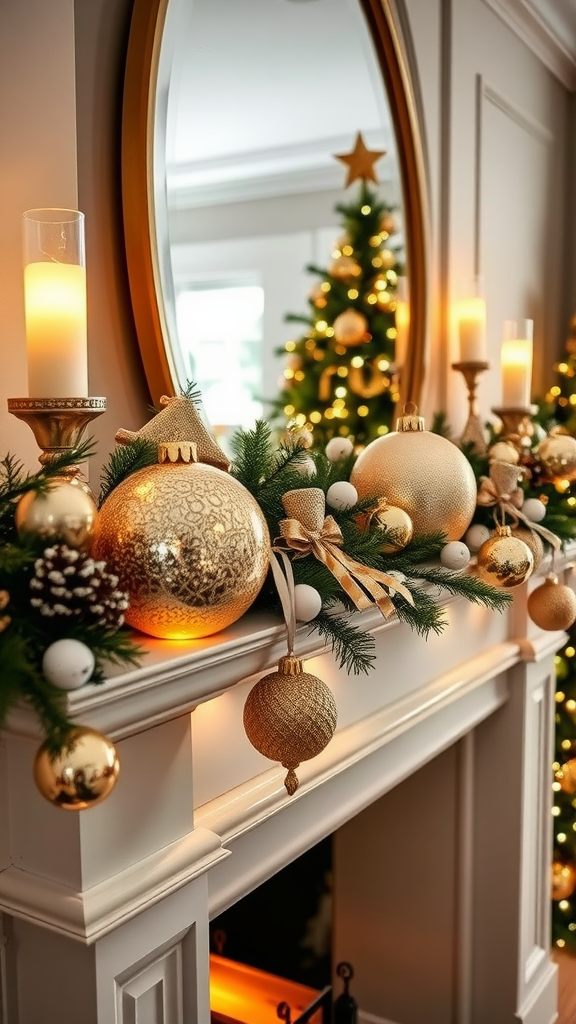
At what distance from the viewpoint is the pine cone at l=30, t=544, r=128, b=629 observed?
0.67 meters

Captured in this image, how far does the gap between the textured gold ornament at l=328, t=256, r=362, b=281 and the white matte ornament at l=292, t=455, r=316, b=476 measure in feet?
2.47

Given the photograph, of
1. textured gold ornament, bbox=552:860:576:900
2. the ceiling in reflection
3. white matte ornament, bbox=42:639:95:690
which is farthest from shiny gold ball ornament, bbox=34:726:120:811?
textured gold ornament, bbox=552:860:576:900

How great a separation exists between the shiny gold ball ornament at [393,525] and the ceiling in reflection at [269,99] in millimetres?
527

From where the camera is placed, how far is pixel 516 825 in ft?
6.33

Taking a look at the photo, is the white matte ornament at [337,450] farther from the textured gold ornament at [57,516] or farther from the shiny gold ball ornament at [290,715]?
the textured gold ornament at [57,516]

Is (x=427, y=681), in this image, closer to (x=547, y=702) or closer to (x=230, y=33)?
(x=547, y=702)

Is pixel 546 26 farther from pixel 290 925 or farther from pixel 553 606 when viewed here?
pixel 290 925

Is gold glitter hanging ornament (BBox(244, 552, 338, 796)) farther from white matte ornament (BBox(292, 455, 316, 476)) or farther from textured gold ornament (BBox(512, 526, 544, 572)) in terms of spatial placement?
textured gold ornament (BBox(512, 526, 544, 572))

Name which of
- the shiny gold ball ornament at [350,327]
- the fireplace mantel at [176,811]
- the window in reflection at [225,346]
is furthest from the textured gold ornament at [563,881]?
the window in reflection at [225,346]

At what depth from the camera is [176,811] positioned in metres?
0.88

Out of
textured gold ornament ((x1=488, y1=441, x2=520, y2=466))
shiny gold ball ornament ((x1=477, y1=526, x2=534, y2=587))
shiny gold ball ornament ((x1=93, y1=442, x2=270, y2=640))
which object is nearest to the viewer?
shiny gold ball ornament ((x1=93, y1=442, x2=270, y2=640))

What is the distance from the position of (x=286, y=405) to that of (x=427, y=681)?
62cm

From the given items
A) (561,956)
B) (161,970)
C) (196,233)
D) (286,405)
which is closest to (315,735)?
(161,970)

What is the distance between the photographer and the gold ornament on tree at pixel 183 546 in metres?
0.75
